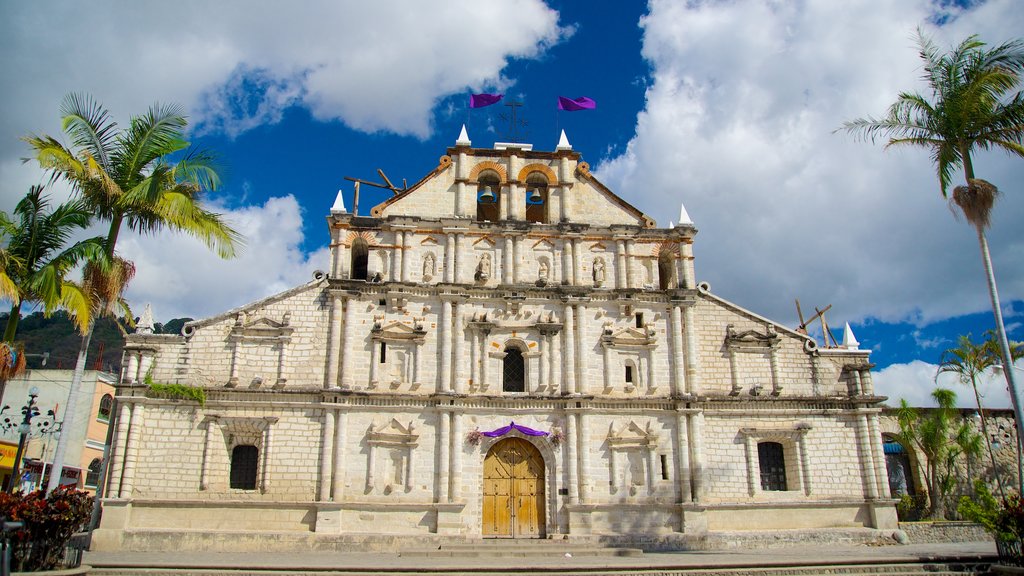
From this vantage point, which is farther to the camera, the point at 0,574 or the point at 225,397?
the point at 225,397

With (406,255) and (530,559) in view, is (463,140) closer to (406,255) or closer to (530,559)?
(406,255)

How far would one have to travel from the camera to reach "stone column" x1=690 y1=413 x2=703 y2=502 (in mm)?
25219

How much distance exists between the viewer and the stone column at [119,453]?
23.1m

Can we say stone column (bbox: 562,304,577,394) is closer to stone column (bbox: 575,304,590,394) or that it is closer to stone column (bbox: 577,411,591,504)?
stone column (bbox: 575,304,590,394)

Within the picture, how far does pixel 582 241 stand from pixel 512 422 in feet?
24.6

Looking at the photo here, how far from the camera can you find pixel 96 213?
18891 mm

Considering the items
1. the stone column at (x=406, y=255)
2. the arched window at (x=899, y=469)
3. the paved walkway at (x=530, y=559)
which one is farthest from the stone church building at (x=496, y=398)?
the arched window at (x=899, y=469)

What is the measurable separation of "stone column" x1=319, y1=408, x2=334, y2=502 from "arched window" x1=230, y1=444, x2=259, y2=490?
7.94 ft

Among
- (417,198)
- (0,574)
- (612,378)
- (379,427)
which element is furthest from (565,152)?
(0,574)

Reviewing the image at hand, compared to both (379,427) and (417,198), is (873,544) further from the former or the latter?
(417,198)

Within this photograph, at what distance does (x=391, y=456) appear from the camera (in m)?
24.6

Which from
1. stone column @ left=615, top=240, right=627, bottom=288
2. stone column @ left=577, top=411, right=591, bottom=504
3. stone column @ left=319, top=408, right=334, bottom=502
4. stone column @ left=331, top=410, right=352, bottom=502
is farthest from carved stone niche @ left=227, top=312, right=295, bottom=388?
stone column @ left=615, top=240, right=627, bottom=288

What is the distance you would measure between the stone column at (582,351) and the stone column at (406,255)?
6.52 m

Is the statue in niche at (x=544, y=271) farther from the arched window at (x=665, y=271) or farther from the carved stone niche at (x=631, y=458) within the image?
the carved stone niche at (x=631, y=458)
